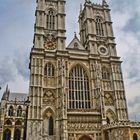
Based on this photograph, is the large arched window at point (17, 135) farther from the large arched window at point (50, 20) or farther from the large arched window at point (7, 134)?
the large arched window at point (50, 20)

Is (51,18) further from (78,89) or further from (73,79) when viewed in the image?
(78,89)

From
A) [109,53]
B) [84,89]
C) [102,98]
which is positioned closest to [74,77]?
[84,89]

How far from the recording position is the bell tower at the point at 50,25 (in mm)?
34125

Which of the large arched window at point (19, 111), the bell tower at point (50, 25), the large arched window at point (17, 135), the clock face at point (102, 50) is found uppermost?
the bell tower at point (50, 25)

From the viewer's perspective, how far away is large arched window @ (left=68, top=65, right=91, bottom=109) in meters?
31.3

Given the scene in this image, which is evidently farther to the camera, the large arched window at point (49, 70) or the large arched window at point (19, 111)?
the large arched window at point (19, 111)

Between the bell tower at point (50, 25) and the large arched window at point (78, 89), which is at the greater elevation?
the bell tower at point (50, 25)

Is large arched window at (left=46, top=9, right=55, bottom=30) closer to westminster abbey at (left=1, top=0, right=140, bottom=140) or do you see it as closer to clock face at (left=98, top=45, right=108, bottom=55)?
westminster abbey at (left=1, top=0, right=140, bottom=140)

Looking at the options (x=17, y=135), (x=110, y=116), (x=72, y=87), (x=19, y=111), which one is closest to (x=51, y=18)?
(x=72, y=87)

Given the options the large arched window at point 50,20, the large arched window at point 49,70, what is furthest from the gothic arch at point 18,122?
the large arched window at point 50,20

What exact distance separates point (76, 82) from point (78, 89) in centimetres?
119

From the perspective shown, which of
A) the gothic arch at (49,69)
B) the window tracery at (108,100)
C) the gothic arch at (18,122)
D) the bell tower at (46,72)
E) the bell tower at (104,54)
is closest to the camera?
the bell tower at (46,72)

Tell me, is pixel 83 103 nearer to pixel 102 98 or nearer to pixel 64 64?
pixel 102 98

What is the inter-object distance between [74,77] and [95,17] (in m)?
13.7
